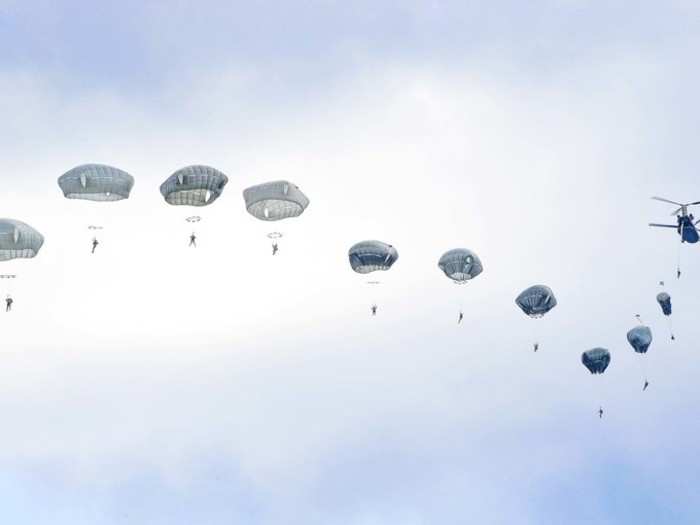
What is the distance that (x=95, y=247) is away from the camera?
90.9m

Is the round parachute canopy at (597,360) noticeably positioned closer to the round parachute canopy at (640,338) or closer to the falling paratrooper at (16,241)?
the round parachute canopy at (640,338)

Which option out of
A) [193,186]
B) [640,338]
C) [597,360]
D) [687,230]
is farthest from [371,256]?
[687,230]

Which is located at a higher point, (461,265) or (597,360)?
(461,265)

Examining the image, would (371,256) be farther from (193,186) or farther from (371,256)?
(193,186)

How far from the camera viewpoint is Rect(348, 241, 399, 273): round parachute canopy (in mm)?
105500

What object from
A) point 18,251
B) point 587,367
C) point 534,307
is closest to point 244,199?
point 18,251

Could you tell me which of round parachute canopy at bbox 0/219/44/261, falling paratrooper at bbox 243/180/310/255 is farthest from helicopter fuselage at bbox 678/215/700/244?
round parachute canopy at bbox 0/219/44/261

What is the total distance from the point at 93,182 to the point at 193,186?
9.24 m

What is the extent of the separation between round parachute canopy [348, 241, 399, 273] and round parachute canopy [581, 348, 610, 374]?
99.2 ft

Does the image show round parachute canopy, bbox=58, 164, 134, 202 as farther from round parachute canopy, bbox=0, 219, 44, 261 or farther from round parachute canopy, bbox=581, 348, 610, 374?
round parachute canopy, bbox=581, 348, 610, 374

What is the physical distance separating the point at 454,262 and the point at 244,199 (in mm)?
24030

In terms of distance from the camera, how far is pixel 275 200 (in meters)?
99.3

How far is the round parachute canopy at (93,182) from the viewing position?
93812 mm

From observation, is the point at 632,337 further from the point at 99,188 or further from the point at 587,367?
the point at 99,188
